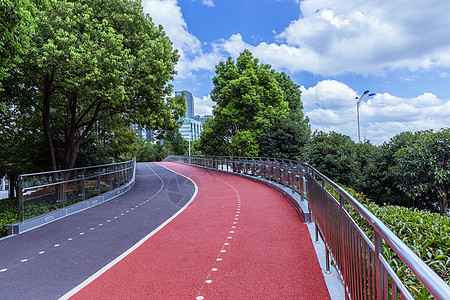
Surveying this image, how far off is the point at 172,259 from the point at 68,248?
94.6 inches

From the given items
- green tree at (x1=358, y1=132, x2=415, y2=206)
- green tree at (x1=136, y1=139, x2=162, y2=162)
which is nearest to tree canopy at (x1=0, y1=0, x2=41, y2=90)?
green tree at (x1=358, y1=132, x2=415, y2=206)

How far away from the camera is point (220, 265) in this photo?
15.4 ft

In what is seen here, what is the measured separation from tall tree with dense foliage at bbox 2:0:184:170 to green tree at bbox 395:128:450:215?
12.1 m

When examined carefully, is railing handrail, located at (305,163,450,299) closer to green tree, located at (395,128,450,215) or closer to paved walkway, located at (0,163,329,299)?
paved walkway, located at (0,163,329,299)

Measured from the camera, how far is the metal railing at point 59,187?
8.16 metres

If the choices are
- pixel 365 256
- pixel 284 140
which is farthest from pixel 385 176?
pixel 365 256

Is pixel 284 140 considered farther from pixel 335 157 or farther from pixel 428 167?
pixel 428 167

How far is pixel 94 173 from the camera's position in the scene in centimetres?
1218

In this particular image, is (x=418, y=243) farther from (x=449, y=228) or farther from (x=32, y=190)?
(x=32, y=190)

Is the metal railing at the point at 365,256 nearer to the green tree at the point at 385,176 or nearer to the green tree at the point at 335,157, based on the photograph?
the green tree at the point at 335,157

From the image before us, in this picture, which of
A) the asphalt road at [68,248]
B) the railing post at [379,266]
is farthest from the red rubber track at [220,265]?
the railing post at [379,266]

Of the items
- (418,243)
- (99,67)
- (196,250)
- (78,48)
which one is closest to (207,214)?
(196,250)

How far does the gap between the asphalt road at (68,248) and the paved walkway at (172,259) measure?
2 centimetres

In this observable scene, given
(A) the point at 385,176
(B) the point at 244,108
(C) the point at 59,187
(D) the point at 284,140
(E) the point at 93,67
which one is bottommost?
(A) the point at 385,176
